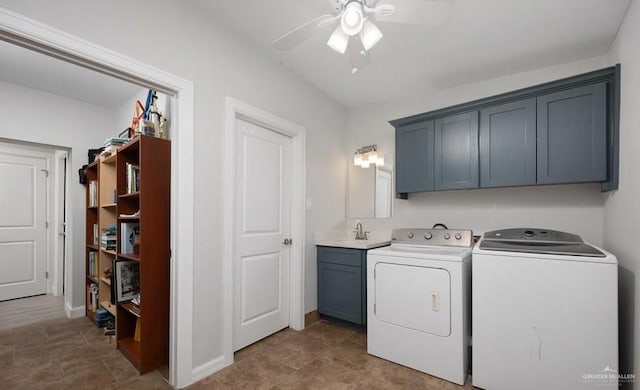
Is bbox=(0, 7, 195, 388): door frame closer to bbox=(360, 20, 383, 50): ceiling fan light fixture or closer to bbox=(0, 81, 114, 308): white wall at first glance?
bbox=(360, 20, 383, 50): ceiling fan light fixture

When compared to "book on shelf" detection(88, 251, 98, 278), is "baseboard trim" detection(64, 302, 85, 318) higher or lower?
lower

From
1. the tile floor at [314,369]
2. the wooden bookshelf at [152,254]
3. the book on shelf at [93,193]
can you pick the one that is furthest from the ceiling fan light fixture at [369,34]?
the book on shelf at [93,193]

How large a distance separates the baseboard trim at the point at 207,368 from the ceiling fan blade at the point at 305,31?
2.15 meters

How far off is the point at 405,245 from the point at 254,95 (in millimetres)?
1888

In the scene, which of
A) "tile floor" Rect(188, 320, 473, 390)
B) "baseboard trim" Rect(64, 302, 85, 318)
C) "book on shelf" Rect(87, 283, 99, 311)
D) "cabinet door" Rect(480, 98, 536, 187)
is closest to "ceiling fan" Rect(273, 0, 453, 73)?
"cabinet door" Rect(480, 98, 536, 187)

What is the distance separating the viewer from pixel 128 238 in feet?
7.75

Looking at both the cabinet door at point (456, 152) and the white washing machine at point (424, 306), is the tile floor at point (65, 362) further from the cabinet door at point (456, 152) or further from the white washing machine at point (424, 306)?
the cabinet door at point (456, 152)

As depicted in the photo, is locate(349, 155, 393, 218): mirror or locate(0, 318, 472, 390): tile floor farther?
locate(349, 155, 393, 218): mirror

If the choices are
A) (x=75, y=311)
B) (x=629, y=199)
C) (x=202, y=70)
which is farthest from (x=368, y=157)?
(x=75, y=311)

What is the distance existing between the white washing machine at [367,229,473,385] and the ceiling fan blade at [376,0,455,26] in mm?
1504

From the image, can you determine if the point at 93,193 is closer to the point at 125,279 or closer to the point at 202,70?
the point at 125,279

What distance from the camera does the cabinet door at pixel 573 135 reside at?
2039mm

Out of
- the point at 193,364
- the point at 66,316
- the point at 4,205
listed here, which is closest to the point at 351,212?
the point at 193,364

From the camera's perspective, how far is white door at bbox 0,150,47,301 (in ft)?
12.9
